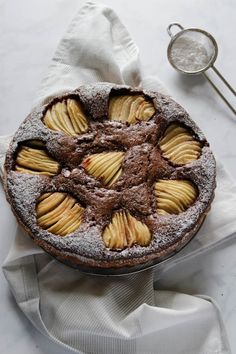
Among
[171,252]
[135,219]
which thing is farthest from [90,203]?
[171,252]

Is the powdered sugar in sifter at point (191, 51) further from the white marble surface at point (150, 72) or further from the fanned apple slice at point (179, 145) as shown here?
the fanned apple slice at point (179, 145)

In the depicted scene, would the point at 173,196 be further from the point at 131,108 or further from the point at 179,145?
the point at 131,108

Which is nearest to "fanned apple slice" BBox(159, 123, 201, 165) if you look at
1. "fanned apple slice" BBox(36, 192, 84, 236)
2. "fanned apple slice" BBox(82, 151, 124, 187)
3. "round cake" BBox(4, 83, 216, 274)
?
"round cake" BBox(4, 83, 216, 274)

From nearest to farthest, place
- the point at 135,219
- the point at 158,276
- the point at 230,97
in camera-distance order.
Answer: the point at 135,219 < the point at 158,276 < the point at 230,97

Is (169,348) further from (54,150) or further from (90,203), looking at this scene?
(54,150)

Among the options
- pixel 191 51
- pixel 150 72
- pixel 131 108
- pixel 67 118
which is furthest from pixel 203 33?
pixel 67 118

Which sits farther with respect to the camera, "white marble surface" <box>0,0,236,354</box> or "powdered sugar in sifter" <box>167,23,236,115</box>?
"powdered sugar in sifter" <box>167,23,236,115</box>

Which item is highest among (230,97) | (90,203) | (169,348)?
(90,203)

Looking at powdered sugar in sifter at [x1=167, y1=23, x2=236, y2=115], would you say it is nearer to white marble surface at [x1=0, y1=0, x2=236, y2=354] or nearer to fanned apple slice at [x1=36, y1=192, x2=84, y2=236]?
white marble surface at [x1=0, y1=0, x2=236, y2=354]
